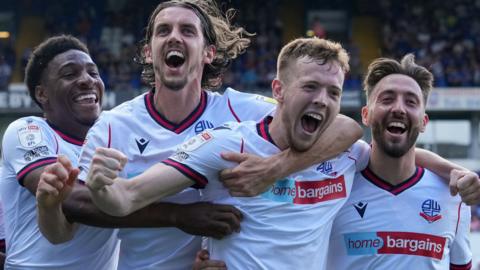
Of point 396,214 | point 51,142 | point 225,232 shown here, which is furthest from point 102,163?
point 396,214

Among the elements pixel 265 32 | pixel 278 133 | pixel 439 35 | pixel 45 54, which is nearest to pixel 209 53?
pixel 278 133

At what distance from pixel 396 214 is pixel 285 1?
70.0ft

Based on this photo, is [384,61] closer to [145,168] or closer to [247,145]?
[247,145]

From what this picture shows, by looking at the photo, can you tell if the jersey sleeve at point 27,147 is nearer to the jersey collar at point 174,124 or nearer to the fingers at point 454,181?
the jersey collar at point 174,124

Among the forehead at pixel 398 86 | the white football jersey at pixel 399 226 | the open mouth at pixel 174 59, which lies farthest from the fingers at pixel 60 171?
the forehead at pixel 398 86

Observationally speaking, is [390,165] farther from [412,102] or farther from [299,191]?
[299,191]

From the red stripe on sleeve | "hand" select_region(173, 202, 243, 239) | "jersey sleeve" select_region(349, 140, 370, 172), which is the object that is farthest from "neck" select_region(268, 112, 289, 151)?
the red stripe on sleeve

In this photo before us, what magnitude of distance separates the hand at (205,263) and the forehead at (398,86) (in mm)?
1350

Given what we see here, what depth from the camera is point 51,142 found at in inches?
186

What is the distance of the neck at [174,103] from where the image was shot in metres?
4.46

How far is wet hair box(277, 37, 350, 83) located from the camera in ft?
13.5

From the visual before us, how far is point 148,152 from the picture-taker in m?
4.30

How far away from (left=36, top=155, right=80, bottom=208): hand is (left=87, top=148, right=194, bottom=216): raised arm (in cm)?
18

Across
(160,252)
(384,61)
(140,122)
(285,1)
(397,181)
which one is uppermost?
(285,1)
